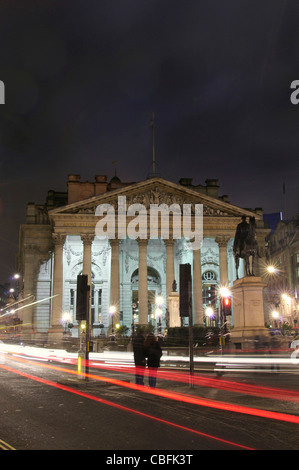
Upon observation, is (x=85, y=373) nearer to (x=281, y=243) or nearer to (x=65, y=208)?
(x=65, y=208)

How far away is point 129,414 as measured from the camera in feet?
34.6

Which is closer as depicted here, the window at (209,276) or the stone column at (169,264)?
the stone column at (169,264)

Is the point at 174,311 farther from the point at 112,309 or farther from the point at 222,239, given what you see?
the point at 222,239

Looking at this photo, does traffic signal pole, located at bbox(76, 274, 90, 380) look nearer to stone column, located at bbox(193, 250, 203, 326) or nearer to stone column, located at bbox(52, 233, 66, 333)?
stone column, located at bbox(52, 233, 66, 333)

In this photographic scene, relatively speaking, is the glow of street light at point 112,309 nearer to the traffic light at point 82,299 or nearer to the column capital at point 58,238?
the column capital at point 58,238

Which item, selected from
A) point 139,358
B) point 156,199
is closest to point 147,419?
point 139,358

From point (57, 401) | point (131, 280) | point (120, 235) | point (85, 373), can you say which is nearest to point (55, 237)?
point (120, 235)

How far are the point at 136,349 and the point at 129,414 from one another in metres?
5.54

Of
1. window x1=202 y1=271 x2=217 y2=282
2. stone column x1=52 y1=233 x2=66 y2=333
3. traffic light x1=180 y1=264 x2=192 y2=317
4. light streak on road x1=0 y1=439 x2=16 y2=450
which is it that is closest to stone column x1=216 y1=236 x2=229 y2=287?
window x1=202 y1=271 x2=217 y2=282

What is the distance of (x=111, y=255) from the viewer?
179ft

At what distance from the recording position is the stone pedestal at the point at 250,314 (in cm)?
2052

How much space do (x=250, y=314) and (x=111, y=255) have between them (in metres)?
34.8

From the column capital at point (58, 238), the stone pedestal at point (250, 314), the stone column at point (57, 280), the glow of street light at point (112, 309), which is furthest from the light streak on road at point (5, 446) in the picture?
the column capital at point (58, 238)

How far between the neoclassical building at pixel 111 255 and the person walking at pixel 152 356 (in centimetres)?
3683
